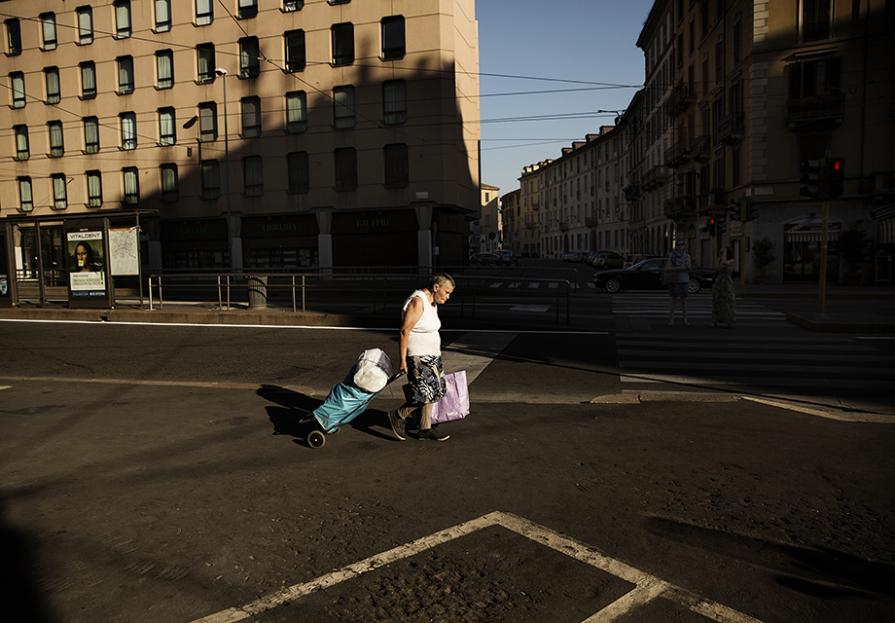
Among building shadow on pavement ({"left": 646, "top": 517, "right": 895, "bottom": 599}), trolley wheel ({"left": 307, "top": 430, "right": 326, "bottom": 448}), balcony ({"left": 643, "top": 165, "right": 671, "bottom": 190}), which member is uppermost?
balcony ({"left": 643, "top": 165, "right": 671, "bottom": 190})

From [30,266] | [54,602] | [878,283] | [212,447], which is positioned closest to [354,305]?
[30,266]

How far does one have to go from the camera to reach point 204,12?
118 ft

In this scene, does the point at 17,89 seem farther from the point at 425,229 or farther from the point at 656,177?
the point at 656,177

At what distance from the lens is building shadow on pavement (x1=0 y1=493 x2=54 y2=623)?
10.8 feet

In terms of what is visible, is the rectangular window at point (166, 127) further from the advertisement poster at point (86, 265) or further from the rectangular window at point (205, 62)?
the advertisement poster at point (86, 265)

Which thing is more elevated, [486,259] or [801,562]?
[486,259]

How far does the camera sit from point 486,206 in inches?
5177

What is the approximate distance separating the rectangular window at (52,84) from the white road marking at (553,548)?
146ft

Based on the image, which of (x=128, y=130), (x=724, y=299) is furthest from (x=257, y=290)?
(x=128, y=130)

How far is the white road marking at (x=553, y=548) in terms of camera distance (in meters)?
3.25

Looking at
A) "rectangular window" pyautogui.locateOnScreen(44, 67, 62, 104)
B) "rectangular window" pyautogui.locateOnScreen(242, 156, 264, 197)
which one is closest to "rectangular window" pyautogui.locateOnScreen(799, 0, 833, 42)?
"rectangular window" pyautogui.locateOnScreen(242, 156, 264, 197)

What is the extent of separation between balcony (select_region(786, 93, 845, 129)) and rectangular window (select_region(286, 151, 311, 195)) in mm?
23850

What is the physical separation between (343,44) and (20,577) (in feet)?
113

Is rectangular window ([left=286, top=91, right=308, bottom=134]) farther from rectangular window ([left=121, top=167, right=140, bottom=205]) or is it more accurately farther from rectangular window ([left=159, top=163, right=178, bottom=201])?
rectangular window ([left=121, top=167, right=140, bottom=205])
